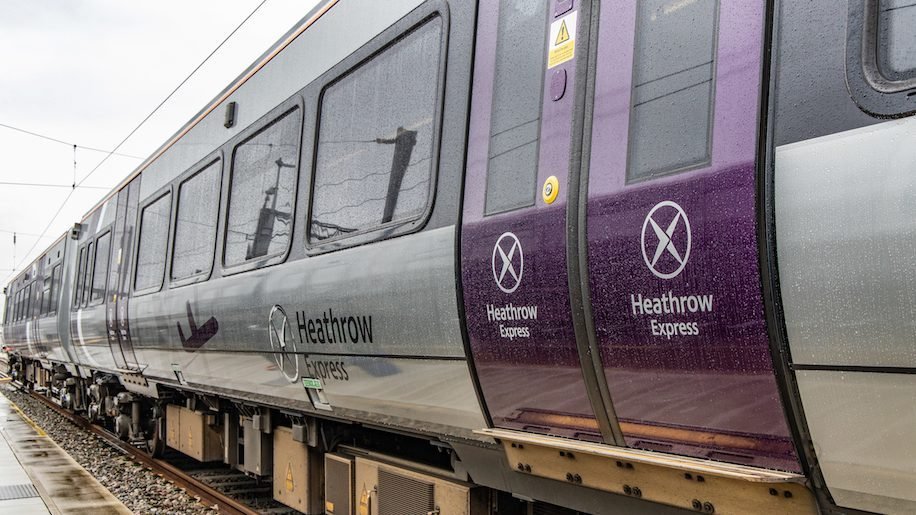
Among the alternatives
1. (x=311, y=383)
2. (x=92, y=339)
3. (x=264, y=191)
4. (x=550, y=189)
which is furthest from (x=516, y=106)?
(x=92, y=339)

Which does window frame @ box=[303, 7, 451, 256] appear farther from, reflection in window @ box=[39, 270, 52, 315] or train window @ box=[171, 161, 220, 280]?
reflection in window @ box=[39, 270, 52, 315]

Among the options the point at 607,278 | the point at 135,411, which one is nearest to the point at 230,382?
the point at 607,278

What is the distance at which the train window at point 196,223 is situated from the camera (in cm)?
681

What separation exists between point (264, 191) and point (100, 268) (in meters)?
7.49

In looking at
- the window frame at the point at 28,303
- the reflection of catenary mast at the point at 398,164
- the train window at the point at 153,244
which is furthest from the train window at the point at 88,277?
the window frame at the point at 28,303

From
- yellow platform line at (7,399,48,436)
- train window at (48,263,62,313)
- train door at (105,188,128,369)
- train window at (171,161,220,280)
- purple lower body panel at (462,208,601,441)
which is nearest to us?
purple lower body panel at (462,208,601,441)

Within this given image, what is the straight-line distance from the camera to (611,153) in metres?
2.77

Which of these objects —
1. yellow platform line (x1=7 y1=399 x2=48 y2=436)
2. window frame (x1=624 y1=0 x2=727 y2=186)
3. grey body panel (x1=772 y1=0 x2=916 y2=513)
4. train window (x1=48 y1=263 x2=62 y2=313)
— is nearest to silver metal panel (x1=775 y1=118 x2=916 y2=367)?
grey body panel (x1=772 y1=0 x2=916 y2=513)

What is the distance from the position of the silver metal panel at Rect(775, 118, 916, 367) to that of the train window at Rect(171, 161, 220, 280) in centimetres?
523

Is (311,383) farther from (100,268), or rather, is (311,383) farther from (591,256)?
(100,268)

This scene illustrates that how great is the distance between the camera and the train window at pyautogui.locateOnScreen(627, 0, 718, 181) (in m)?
2.48

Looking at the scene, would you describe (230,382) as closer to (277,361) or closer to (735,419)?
(277,361)

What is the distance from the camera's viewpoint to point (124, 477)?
10.0m

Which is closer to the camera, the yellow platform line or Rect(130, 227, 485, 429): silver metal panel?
Rect(130, 227, 485, 429): silver metal panel
